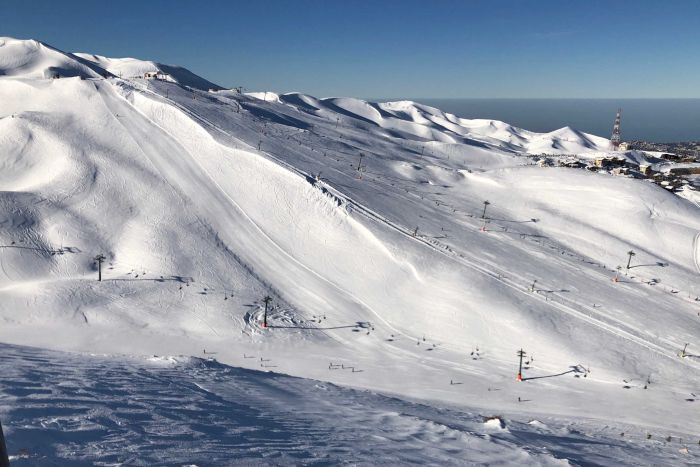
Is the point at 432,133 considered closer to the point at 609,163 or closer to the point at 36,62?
the point at 609,163

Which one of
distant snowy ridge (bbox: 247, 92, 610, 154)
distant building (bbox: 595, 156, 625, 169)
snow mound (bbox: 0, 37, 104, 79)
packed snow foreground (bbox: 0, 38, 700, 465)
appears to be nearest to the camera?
packed snow foreground (bbox: 0, 38, 700, 465)

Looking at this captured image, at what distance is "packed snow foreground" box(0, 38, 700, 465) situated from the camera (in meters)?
18.7

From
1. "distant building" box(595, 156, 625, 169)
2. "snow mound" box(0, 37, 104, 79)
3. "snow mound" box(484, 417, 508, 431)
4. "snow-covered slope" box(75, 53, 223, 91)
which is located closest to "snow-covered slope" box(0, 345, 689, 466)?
"snow mound" box(484, 417, 508, 431)

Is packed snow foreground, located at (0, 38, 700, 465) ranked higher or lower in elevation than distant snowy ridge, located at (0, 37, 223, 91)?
lower

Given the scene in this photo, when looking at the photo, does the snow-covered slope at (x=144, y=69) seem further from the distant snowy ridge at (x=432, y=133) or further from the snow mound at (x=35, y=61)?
the snow mound at (x=35, y=61)

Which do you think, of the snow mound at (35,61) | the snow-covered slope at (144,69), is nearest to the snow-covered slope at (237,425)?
the snow mound at (35,61)

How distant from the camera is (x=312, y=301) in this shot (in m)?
44.7

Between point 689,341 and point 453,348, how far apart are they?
22.1 m

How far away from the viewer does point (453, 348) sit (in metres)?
39.6

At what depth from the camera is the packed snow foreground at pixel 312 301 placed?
61.4ft

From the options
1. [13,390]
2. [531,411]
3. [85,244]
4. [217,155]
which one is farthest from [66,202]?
[531,411]

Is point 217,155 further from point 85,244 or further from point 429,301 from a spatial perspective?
point 429,301

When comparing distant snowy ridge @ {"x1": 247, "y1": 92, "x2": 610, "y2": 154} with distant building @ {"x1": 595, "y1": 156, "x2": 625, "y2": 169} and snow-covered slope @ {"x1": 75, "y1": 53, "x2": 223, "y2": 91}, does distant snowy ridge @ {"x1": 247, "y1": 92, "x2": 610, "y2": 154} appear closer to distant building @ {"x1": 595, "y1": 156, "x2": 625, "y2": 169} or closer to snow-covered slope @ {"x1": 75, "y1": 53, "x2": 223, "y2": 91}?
snow-covered slope @ {"x1": 75, "y1": 53, "x2": 223, "y2": 91}

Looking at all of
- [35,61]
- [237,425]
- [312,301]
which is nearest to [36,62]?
[35,61]
